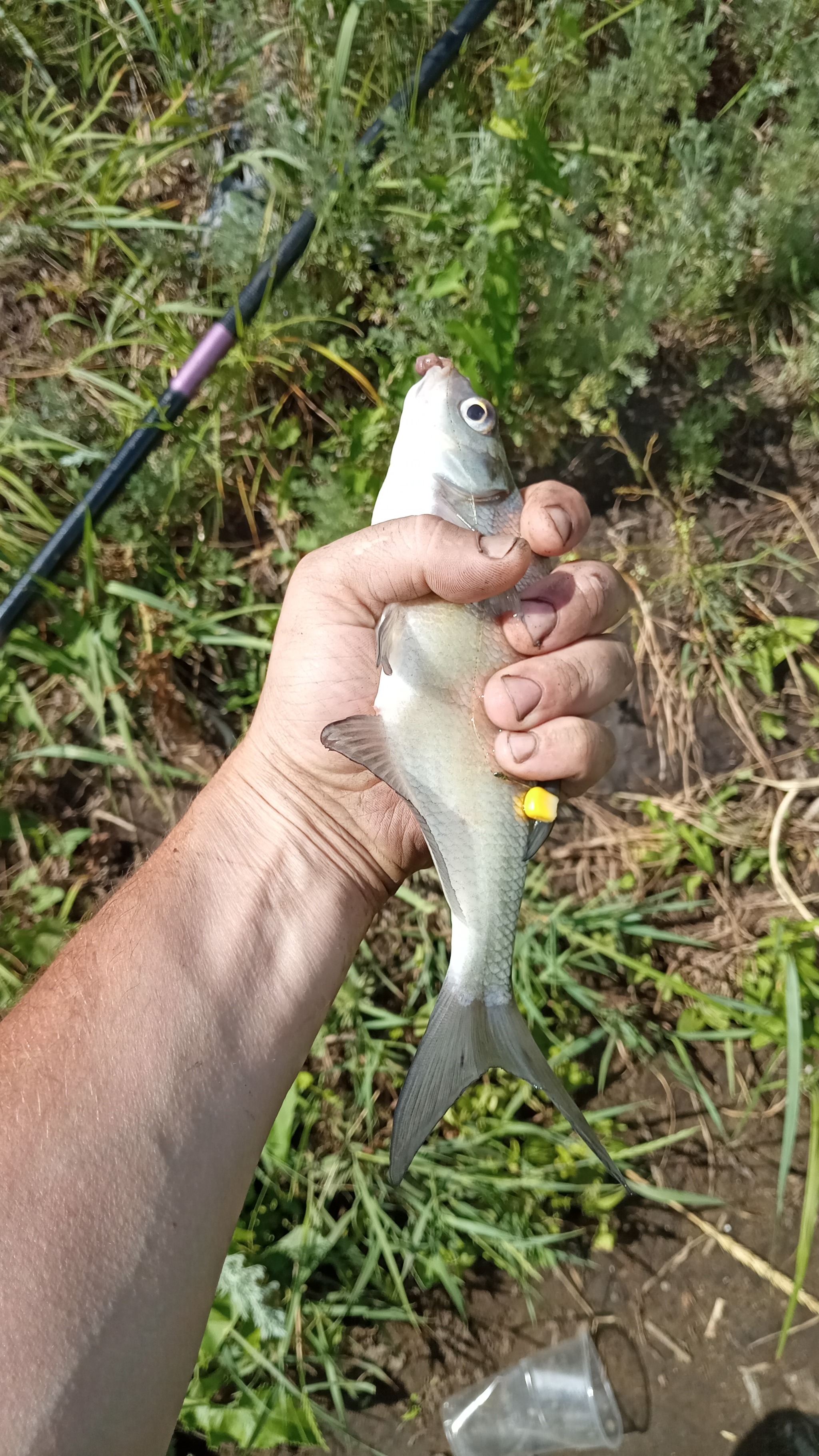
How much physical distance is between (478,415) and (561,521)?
14.2 inches

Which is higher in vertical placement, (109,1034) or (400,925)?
(109,1034)

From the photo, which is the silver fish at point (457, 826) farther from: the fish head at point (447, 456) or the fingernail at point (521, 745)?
the fish head at point (447, 456)

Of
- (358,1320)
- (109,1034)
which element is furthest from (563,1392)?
(109,1034)

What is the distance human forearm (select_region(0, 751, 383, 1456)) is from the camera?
1.51 metres

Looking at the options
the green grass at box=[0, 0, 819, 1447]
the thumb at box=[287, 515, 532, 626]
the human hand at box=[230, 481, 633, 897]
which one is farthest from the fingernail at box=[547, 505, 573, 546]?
the green grass at box=[0, 0, 819, 1447]

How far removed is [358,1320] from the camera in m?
2.95

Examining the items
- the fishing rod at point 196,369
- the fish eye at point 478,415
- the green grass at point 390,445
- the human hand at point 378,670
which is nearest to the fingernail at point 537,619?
the human hand at point 378,670

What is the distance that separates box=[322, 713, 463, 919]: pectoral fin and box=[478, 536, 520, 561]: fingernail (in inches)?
18.2

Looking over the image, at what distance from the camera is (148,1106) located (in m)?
1.76

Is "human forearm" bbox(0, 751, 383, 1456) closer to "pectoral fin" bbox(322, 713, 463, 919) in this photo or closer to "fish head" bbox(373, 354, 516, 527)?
"pectoral fin" bbox(322, 713, 463, 919)

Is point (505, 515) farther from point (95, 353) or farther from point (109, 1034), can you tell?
point (95, 353)

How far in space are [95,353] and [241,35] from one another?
1.47m

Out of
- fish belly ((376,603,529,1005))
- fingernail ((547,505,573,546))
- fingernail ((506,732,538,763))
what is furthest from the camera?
fingernail ((547,505,573,546))

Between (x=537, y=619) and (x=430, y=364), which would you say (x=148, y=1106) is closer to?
(x=537, y=619)
